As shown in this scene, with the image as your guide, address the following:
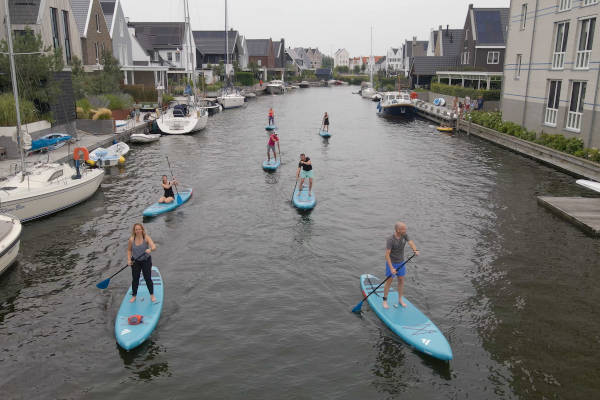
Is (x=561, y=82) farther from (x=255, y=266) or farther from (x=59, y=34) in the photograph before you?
(x=59, y=34)

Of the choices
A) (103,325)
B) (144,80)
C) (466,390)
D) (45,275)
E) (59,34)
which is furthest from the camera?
(144,80)

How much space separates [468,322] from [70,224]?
1336 centimetres

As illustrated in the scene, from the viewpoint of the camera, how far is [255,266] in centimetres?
1396

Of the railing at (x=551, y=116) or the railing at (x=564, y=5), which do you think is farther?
the railing at (x=551, y=116)

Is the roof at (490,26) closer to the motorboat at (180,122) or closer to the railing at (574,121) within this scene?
the railing at (574,121)

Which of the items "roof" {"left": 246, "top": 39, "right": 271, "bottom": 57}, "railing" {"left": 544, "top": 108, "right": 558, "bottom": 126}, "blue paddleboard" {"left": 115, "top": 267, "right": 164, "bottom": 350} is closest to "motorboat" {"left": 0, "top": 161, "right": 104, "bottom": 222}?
"blue paddleboard" {"left": 115, "top": 267, "right": 164, "bottom": 350}

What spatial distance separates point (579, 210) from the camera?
18.0 metres

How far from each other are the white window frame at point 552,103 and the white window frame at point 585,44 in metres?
2.32

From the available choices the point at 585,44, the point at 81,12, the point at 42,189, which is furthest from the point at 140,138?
the point at 585,44

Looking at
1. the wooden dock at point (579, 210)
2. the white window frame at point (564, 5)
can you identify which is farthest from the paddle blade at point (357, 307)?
the white window frame at point (564, 5)

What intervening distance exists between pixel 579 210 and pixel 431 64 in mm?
57521

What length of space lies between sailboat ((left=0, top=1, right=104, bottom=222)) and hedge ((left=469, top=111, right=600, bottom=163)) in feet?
74.3

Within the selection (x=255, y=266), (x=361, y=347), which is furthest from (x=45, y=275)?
(x=361, y=347)

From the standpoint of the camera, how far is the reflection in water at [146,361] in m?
9.15
